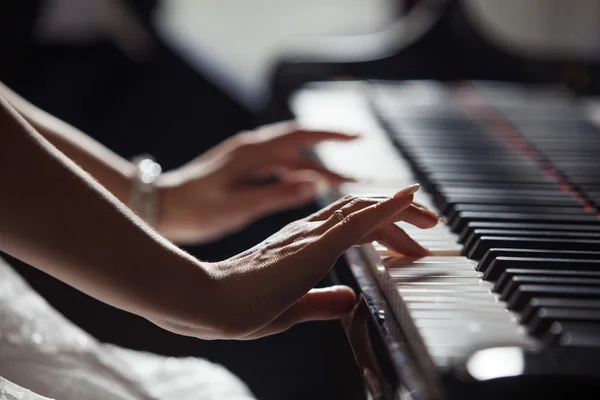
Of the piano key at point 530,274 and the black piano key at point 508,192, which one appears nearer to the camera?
the piano key at point 530,274

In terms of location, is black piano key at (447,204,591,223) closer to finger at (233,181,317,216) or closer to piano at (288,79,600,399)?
piano at (288,79,600,399)

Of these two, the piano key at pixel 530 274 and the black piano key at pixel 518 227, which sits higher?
the black piano key at pixel 518 227

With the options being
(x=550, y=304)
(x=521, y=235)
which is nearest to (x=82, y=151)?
(x=521, y=235)

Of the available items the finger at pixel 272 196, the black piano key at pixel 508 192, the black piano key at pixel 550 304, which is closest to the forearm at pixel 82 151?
the finger at pixel 272 196

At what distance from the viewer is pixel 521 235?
81cm

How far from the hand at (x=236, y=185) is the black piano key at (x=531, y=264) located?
51 centimetres

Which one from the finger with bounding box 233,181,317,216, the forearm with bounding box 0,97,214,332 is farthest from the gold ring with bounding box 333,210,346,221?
the finger with bounding box 233,181,317,216

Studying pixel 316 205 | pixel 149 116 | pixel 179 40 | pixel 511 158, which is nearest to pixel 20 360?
pixel 316 205

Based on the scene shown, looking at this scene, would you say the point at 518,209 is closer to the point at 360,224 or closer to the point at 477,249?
the point at 477,249

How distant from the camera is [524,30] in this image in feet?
8.76

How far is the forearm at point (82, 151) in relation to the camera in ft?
3.79

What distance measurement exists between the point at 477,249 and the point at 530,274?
3.6 inches

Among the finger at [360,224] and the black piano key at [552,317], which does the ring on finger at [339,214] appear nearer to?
the finger at [360,224]

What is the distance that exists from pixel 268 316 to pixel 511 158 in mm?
570
